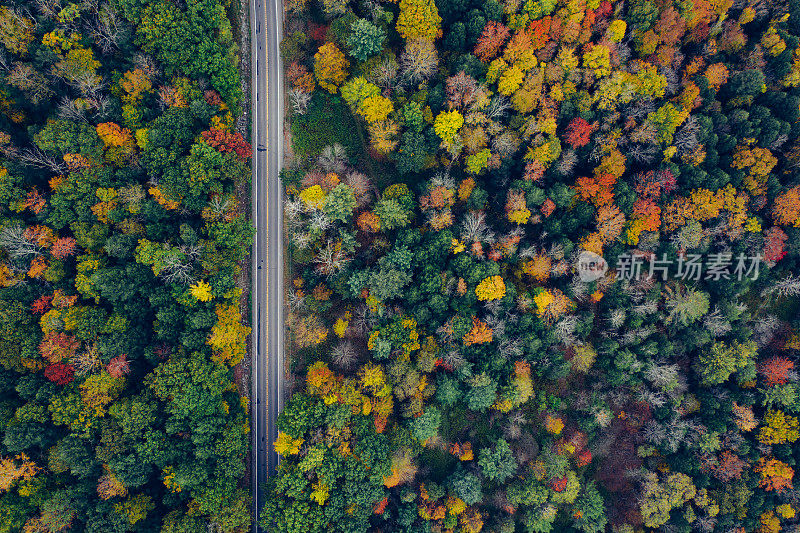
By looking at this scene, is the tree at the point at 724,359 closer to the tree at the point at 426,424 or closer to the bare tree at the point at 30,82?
the tree at the point at 426,424

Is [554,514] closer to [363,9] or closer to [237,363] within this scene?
[237,363]

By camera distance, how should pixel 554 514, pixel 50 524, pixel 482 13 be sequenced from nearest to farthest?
pixel 50 524 < pixel 482 13 < pixel 554 514

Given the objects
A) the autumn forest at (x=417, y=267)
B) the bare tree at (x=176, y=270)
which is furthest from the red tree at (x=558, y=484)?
the bare tree at (x=176, y=270)

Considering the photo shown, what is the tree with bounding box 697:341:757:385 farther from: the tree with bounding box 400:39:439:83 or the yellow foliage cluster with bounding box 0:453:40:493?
the yellow foliage cluster with bounding box 0:453:40:493

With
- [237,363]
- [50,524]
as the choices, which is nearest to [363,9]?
[237,363]

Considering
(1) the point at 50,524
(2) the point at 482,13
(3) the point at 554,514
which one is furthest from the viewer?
(3) the point at 554,514

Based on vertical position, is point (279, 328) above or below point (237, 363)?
above

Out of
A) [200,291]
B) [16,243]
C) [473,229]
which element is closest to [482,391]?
[473,229]
